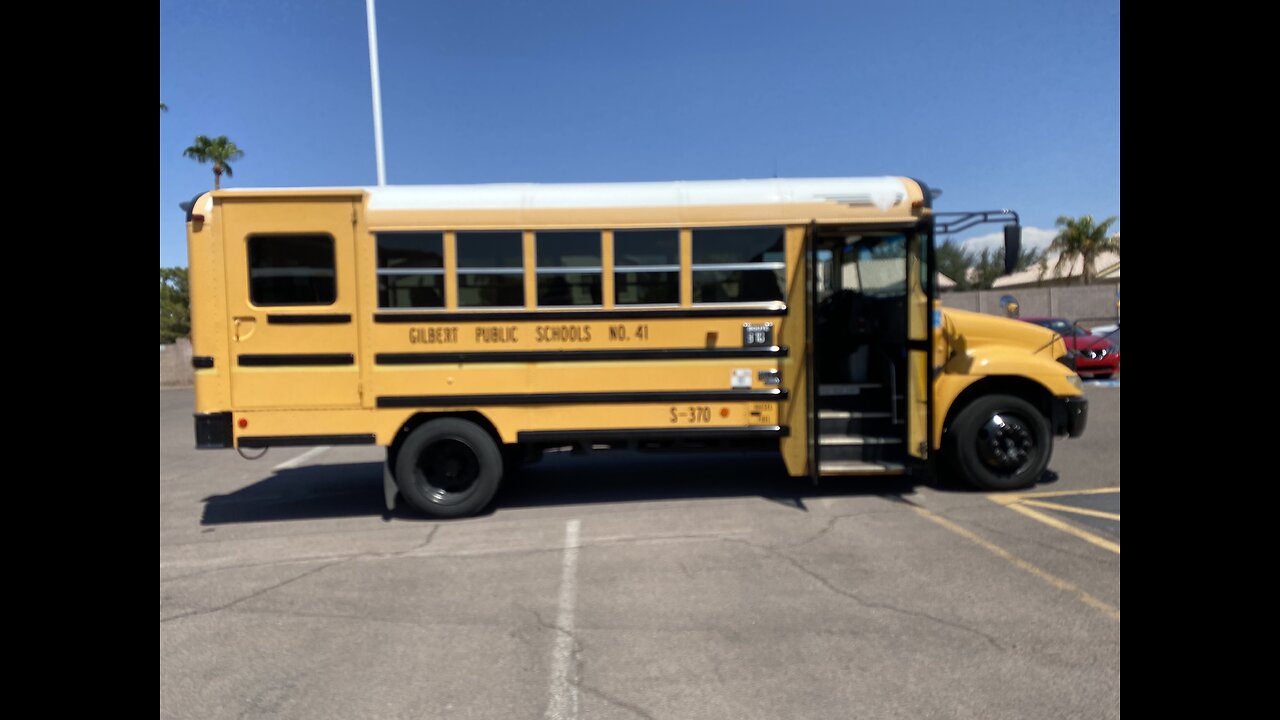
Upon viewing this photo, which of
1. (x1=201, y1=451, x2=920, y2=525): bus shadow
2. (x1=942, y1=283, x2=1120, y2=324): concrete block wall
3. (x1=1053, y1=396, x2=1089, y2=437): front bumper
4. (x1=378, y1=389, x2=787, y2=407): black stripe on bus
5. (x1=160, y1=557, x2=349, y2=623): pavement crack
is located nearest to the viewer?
(x1=160, y1=557, x2=349, y2=623): pavement crack

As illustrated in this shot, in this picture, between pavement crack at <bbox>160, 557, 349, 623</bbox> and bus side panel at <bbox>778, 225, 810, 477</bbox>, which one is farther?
bus side panel at <bbox>778, 225, 810, 477</bbox>

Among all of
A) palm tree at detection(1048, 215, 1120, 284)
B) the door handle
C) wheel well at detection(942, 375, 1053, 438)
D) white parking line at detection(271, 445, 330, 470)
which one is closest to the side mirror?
wheel well at detection(942, 375, 1053, 438)

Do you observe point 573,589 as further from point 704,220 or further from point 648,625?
point 704,220

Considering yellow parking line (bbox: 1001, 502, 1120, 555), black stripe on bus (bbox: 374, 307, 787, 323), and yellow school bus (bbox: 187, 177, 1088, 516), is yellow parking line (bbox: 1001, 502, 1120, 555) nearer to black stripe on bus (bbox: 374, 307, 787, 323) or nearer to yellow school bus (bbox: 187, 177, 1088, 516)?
yellow school bus (bbox: 187, 177, 1088, 516)

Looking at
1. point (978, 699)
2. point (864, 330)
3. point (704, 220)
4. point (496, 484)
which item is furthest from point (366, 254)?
point (978, 699)

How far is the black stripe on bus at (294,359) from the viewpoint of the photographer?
17.5 ft

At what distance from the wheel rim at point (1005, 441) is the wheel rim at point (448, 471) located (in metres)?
4.58

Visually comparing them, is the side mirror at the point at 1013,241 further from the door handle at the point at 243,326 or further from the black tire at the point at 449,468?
the door handle at the point at 243,326

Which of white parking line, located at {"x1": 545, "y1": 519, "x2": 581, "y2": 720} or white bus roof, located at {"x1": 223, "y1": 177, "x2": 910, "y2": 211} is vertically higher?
white bus roof, located at {"x1": 223, "y1": 177, "x2": 910, "y2": 211}

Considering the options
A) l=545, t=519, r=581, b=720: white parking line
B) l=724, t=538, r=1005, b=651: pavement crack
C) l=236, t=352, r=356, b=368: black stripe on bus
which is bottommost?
l=545, t=519, r=581, b=720: white parking line

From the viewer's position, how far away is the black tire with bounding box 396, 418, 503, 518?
5496 mm

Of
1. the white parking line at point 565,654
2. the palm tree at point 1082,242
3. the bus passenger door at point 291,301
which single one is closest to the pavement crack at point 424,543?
the white parking line at point 565,654

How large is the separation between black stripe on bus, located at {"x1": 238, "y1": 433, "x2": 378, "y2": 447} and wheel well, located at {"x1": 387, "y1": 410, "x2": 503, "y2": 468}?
20 centimetres

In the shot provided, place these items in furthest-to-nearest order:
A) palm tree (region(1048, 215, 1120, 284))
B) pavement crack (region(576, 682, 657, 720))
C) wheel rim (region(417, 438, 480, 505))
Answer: palm tree (region(1048, 215, 1120, 284)), wheel rim (region(417, 438, 480, 505)), pavement crack (region(576, 682, 657, 720))
